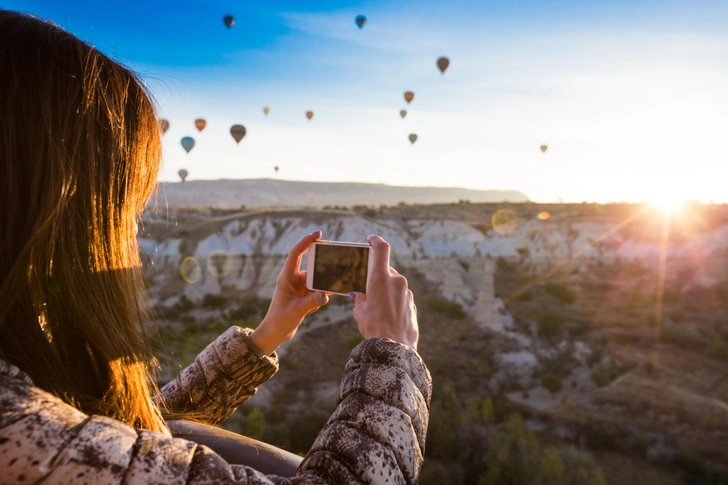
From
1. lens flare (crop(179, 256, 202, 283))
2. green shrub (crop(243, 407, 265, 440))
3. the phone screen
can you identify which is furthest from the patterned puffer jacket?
lens flare (crop(179, 256, 202, 283))

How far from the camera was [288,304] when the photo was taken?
1.65 metres

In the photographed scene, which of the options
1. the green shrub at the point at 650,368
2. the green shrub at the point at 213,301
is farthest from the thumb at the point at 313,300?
the green shrub at the point at 213,301

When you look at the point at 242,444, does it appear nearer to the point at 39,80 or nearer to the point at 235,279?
the point at 39,80

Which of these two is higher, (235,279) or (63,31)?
(63,31)

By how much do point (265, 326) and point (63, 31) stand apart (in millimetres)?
901

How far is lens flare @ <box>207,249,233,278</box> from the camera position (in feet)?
67.5

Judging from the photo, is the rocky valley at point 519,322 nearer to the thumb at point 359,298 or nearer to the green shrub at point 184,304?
the green shrub at point 184,304

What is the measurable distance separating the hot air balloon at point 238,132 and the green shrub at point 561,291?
1381 centimetres

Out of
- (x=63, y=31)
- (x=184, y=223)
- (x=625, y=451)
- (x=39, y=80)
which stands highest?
(x=63, y=31)

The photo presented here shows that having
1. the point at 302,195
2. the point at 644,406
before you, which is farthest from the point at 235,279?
the point at 302,195

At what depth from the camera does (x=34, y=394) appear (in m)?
0.72

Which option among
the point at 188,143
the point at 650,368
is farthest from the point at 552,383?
the point at 188,143

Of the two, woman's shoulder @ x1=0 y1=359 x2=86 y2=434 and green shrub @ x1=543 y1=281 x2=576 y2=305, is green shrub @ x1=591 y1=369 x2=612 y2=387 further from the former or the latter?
woman's shoulder @ x1=0 y1=359 x2=86 y2=434

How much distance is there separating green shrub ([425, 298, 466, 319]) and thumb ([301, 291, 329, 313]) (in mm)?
14338
